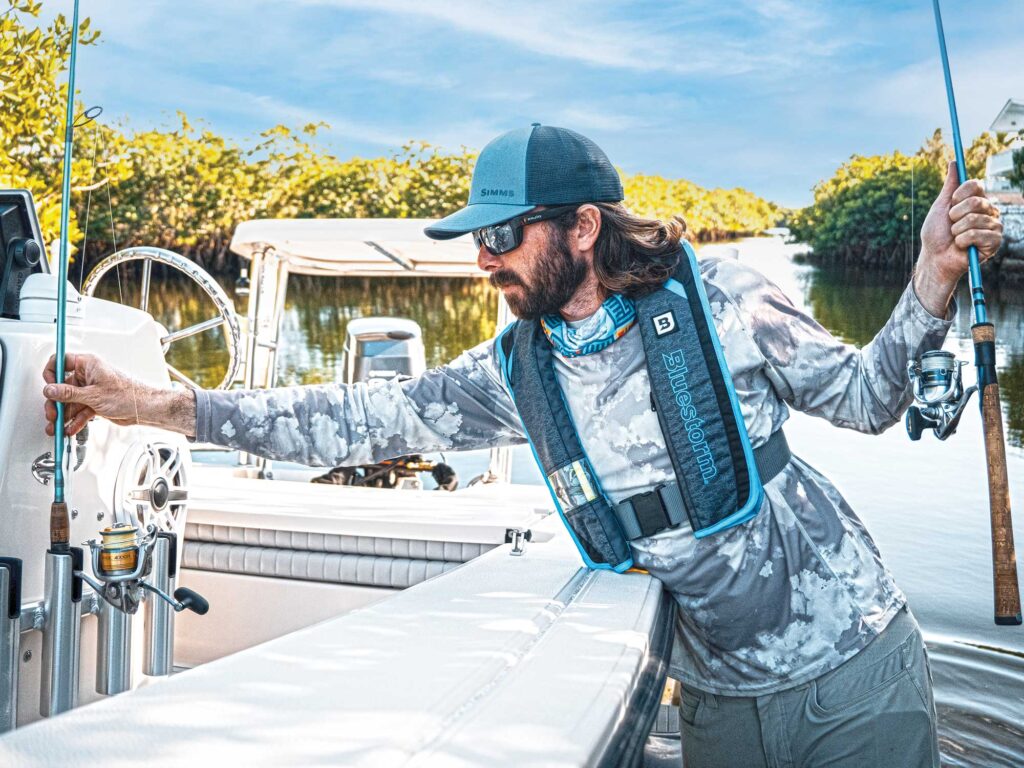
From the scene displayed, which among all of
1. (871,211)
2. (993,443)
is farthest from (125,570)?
(871,211)

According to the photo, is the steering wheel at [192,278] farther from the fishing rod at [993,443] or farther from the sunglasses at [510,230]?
the fishing rod at [993,443]

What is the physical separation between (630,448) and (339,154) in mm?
40029

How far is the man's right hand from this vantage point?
72.0 inches

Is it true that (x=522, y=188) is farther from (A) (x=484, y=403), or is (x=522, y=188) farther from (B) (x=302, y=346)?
(B) (x=302, y=346)

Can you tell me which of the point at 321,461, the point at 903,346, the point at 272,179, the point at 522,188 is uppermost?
the point at 272,179

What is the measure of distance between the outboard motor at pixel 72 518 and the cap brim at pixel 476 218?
615mm

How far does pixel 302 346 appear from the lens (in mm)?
24500

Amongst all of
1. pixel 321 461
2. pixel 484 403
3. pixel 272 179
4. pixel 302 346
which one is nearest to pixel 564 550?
pixel 484 403

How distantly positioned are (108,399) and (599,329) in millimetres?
834

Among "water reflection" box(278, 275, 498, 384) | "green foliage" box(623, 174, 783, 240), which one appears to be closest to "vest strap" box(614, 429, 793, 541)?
"water reflection" box(278, 275, 498, 384)

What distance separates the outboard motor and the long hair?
85 centimetres

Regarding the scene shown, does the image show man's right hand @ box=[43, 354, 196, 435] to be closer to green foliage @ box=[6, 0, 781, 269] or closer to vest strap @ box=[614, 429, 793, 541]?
vest strap @ box=[614, 429, 793, 541]

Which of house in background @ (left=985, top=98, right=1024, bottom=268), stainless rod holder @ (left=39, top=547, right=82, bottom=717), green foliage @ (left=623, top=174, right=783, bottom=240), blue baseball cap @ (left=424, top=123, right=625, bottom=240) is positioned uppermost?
green foliage @ (left=623, top=174, right=783, bottom=240)

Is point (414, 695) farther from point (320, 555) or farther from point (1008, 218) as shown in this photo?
point (1008, 218)
